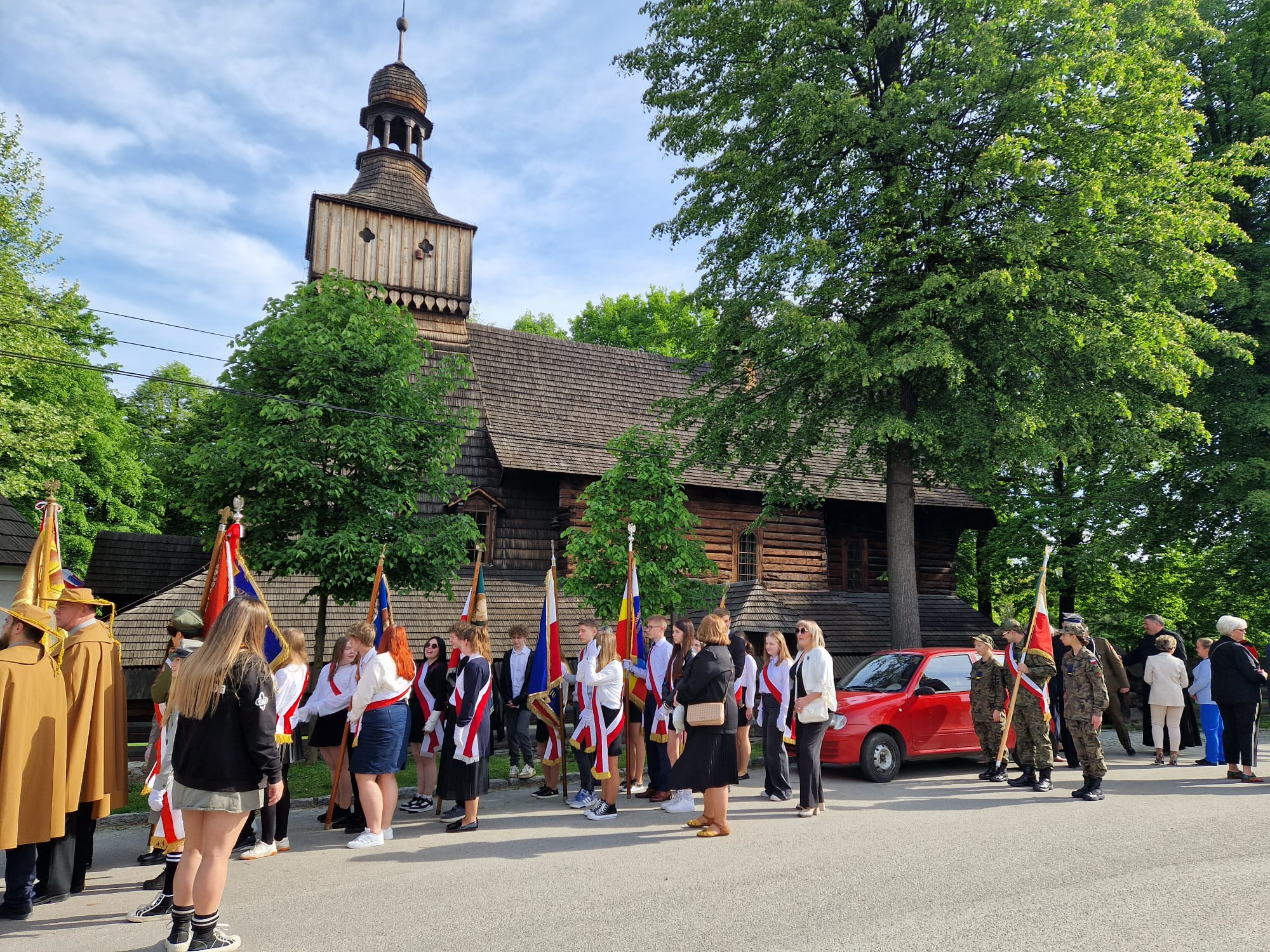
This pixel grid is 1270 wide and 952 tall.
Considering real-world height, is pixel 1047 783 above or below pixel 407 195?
below

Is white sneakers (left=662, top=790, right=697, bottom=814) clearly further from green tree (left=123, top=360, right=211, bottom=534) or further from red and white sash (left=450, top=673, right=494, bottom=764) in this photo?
green tree (left=123, top=360, right=211, bottom=534)

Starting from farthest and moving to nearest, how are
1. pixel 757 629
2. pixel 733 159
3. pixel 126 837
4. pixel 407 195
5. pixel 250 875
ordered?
pixel 407 195
pixel 757 629
pixel 733 159
pixel 126 837
pixel 250 875

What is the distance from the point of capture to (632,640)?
9.98 meters

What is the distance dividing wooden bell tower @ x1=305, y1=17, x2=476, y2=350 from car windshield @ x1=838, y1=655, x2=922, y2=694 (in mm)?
16343

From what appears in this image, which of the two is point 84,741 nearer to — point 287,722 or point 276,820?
point 287,722

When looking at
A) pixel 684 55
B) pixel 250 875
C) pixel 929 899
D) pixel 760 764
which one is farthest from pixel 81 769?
pixel 684 55

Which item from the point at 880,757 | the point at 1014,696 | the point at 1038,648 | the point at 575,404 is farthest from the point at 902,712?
the point at 575,404

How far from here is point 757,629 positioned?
19844 millimetres

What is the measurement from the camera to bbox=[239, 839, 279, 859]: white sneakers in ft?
23.7

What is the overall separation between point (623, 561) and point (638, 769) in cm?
545

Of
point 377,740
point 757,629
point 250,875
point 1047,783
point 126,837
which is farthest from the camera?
point 757,629

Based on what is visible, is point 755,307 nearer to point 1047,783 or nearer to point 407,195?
point 1047,783

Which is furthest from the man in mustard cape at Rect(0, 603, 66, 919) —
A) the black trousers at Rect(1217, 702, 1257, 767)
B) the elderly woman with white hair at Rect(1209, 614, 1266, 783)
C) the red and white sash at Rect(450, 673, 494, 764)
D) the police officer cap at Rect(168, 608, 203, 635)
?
the black trousers at Rect(1217, 702, 1257, 767)

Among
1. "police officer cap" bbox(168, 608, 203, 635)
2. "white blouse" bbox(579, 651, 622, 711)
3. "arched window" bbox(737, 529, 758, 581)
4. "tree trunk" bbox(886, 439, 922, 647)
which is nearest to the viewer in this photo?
"police officer cap" bbox(168, 608, 203, 635)
